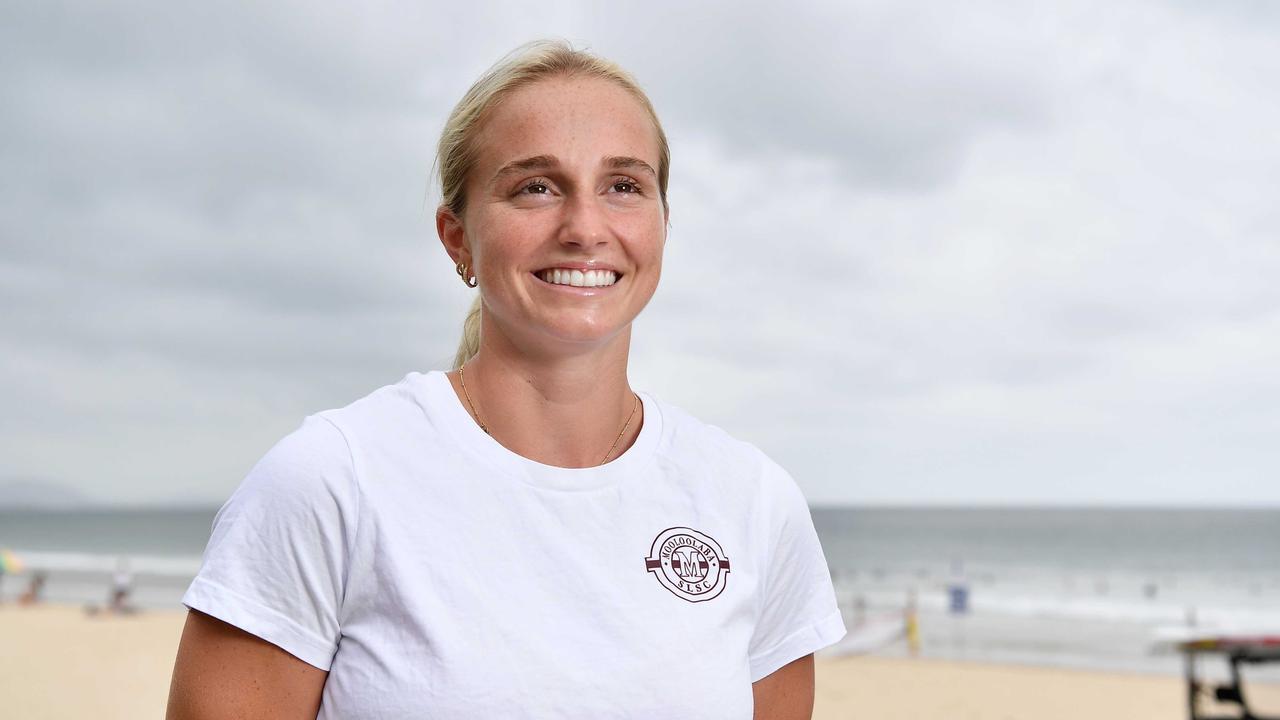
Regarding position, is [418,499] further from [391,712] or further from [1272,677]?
[1272,677]

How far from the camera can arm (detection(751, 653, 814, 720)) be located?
183cm

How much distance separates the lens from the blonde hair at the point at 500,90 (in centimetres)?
171

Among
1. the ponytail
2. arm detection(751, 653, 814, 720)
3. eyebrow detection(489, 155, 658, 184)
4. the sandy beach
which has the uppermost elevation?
eyebrow detection(489, 155, 658, 184)

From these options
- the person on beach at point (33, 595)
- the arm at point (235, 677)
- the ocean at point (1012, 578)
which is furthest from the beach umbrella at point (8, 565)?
the arm at point (235, 677)

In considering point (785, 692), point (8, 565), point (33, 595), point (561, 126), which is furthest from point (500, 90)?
point (8, 565)

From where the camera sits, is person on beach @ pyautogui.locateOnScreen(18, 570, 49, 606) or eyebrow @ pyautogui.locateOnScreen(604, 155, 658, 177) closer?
eyebrow @ pyautogui.locateOnScreen(604, 155, 658, 177)

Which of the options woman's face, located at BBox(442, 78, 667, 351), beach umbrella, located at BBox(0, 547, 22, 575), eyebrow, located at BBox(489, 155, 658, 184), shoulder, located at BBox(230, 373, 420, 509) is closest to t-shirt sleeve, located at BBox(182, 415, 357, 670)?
shoulder, located at BBox(230, 373, 420, 509)

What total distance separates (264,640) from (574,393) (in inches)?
23.0

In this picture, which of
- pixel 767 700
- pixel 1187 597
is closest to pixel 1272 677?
pixel 767 700

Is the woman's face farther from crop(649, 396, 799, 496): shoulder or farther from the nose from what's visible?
crop(649, 396, 799, 496): shoulder

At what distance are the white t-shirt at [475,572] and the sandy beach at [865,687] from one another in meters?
10.6

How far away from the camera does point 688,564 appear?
1.64m

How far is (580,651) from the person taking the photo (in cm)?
149

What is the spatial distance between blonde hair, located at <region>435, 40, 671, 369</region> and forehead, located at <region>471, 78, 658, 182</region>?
2 centimetres
